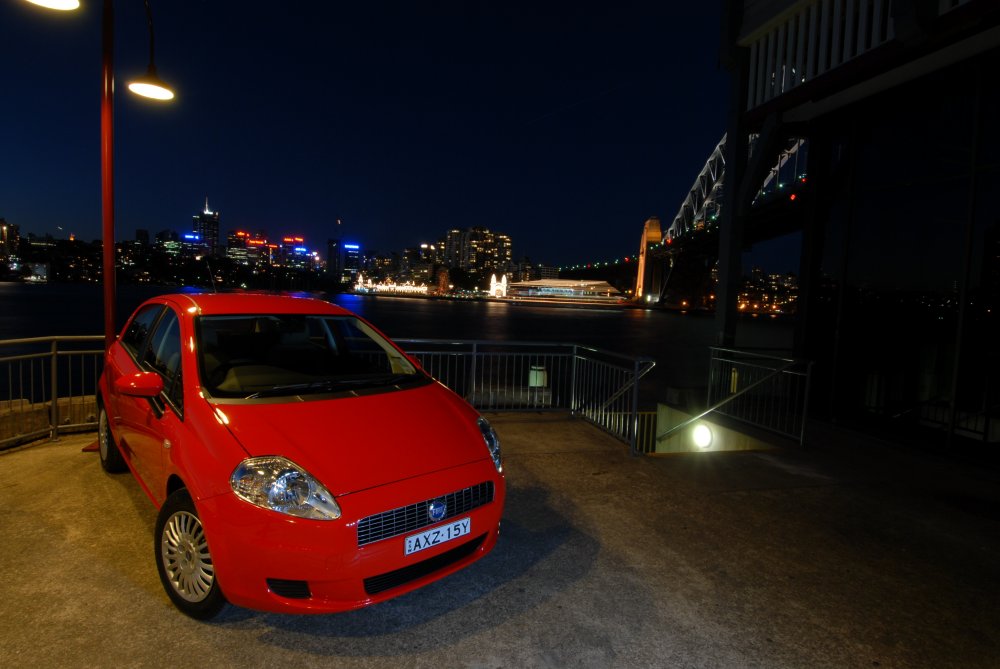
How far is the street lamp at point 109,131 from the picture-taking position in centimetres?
537

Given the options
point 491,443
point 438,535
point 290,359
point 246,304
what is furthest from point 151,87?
point 438,535

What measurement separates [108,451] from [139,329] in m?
1.19

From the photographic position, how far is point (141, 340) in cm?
421

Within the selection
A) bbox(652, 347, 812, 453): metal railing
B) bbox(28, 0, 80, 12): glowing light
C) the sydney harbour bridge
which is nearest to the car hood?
bbox(28, 0, 80, 12): glowing light

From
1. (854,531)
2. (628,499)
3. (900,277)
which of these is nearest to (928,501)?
(854,531)

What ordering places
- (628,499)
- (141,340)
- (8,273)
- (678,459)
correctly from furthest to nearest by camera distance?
1. (8,273)
2. (678,459)
3. (628,499)
4. (141,340)

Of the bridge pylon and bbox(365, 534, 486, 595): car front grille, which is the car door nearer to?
bbox(365, 534, 486, 595): car front grille

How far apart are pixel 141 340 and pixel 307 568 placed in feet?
8.95

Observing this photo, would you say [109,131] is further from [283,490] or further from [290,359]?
[283,490]

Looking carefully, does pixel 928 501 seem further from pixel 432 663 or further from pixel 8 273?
pixel 8 273

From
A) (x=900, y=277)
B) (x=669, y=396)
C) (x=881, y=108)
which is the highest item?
(x=881, y=108)

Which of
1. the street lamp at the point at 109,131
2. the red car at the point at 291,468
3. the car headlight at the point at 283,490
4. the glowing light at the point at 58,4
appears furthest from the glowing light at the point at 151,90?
the car headlight at the point at 283,490

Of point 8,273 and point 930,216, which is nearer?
point 930,216

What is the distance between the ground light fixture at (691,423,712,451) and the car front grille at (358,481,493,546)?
6.92m
